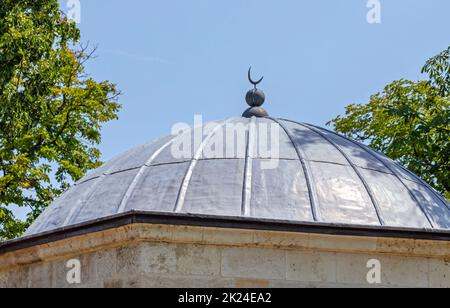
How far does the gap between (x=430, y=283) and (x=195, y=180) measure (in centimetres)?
278

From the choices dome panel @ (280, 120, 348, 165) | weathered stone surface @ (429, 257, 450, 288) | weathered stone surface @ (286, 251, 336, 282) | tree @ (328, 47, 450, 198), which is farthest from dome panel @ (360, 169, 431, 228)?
tree @ (328, 47, 450, 198)

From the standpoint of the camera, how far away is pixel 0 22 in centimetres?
1603

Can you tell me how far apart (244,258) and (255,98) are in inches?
177

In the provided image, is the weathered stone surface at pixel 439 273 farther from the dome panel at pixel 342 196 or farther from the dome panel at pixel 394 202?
the dome panel at pixel 342 196

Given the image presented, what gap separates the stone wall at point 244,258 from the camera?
704 centimetres

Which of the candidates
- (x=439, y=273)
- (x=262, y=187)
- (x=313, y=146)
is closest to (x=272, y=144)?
(x=313, y=146)

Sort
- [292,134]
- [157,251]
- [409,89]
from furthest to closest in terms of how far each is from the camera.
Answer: [409,89] → [292,134] → [157,251]

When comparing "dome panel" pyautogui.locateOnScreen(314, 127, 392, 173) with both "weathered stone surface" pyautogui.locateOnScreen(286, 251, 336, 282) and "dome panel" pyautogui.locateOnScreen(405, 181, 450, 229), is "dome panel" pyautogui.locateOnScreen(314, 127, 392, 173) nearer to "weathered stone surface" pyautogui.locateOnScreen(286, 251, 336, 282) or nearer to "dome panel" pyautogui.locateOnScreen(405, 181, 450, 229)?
"dome panel" pyautogui.locateOnScreen(405, 181, 450, 229)

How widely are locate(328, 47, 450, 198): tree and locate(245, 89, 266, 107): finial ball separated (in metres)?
5.51

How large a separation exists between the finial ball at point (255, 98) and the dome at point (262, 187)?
1.37 metres

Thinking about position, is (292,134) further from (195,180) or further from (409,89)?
(409,89)

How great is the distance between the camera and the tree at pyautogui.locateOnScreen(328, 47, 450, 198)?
690 inches

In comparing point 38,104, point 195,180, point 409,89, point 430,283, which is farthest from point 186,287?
point 409,89

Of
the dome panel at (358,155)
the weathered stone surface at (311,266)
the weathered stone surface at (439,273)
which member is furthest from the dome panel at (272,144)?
the weathered stone surface at (439,273)
